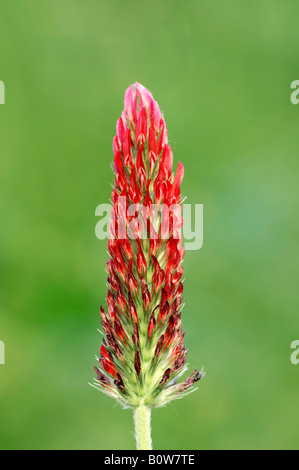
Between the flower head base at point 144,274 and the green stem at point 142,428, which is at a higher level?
the flower head base at point 144,274

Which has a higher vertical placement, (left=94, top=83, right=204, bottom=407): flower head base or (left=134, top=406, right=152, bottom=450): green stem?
(left=94, top=83, right=204, bottom=407): flower head base

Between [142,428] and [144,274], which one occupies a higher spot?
[144,274]
